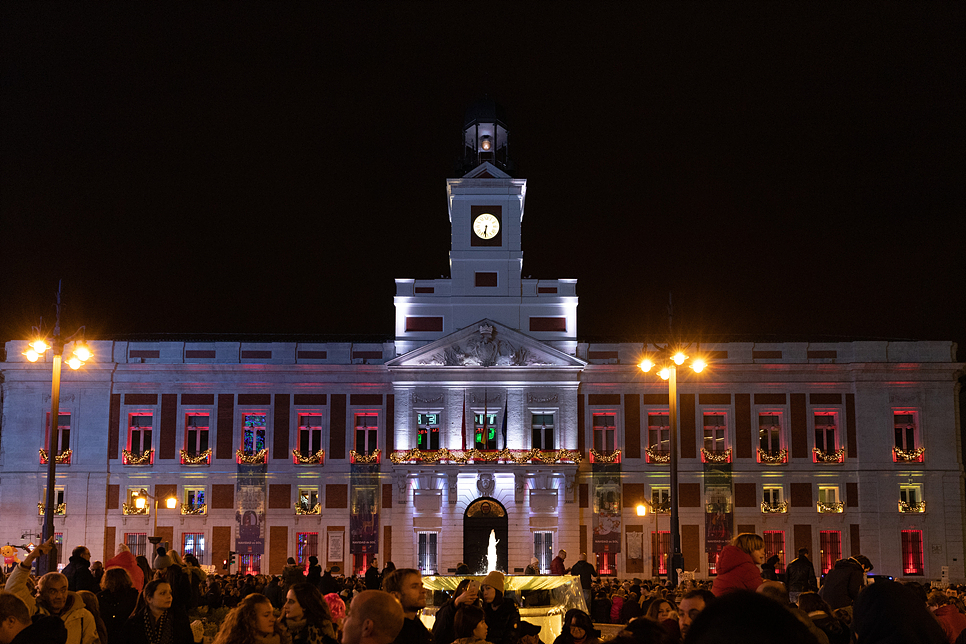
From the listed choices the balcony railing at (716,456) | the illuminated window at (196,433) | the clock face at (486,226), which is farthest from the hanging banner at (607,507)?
the illuminated window at (196,433)

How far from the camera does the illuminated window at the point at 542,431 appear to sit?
4382cm

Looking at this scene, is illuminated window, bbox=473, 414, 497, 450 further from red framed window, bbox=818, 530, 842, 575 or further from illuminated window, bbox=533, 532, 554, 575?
red framed window, bbox=818, 530, 842, 575

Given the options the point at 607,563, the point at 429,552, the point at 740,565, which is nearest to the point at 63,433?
the point at 429,552

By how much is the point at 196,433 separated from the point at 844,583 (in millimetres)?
35802

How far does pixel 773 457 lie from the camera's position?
44.1 metres

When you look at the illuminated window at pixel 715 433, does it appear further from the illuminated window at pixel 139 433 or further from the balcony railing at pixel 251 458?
the illuminated window at pixel 139 433

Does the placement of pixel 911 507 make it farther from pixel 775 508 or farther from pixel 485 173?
pixel 485 173

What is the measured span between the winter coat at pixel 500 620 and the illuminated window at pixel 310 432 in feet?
114

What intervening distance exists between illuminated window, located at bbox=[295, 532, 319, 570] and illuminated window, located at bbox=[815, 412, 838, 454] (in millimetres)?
21600

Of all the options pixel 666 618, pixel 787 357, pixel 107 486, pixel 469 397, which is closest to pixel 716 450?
pixel 787 357

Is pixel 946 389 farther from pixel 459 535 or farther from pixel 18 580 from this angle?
pixel 18 580

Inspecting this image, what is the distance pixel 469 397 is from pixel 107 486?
51.0 ft

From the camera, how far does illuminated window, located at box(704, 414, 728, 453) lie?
4456 centimetres

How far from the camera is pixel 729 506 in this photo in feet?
143
